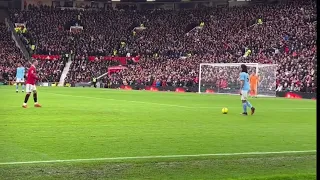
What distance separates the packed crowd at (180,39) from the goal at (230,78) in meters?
1.33

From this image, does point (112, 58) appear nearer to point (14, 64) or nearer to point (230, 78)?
point (14, 64)

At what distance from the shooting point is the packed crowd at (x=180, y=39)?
161 feet

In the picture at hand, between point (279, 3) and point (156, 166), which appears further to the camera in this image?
point (279, 3)

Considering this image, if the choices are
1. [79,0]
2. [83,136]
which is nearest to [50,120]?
[83,136]

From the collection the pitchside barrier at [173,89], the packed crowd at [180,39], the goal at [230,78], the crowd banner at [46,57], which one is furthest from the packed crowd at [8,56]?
the goal at [230,78]

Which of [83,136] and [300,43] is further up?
[300,43]

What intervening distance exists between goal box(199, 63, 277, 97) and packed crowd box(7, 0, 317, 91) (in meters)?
1.33

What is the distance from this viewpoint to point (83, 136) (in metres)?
12.2

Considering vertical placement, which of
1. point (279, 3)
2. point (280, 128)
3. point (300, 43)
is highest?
point (279, 3)

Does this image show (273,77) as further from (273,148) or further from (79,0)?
(79,0)

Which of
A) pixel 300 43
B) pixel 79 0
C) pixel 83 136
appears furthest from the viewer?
pixel 79 0

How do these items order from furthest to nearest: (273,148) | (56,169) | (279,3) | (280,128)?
(279,3)
(280,128)
(273,148)
(56,169)

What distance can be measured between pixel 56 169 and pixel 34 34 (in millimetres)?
63911

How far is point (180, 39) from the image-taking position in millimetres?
66375
